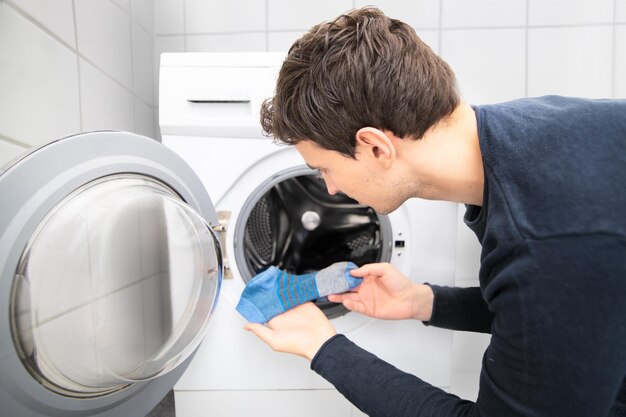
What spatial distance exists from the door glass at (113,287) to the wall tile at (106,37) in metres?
0.51

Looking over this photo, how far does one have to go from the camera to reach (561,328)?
446mm

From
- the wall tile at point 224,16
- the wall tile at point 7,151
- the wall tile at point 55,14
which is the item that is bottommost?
the wall tile at point 7,151

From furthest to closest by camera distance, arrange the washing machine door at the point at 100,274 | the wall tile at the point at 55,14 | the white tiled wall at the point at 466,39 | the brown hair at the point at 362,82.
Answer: the white tiled wall at the point at 466,39
the wall tile at the point at 55,14
the brown hair at the point at 362,82
the washing machine door at the point at 100,274

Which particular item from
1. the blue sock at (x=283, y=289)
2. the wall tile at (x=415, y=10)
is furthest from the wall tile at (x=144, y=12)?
the blue sock at (x=283, y=289)

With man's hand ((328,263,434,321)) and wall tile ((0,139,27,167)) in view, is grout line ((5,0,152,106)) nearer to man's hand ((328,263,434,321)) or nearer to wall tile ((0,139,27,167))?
wall tile ((0,139,27,167))

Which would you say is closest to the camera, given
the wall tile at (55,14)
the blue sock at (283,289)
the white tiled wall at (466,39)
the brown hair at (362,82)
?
the brown hair at (362,82)

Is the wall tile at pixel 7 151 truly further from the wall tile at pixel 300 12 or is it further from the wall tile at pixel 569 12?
the wall tile at pixel 569 12

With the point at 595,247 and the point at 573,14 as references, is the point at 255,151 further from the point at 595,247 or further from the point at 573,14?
the point at 573,14

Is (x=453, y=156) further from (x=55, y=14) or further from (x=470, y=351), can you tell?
(x=470, y=351)

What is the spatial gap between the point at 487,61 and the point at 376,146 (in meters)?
0.98

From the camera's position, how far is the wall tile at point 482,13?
1306 millimetres

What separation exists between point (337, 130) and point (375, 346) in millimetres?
539

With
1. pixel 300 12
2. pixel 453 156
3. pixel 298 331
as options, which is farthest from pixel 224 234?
pixel 300 12

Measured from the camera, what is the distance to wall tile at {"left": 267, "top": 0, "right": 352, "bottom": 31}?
1332 millimetres
